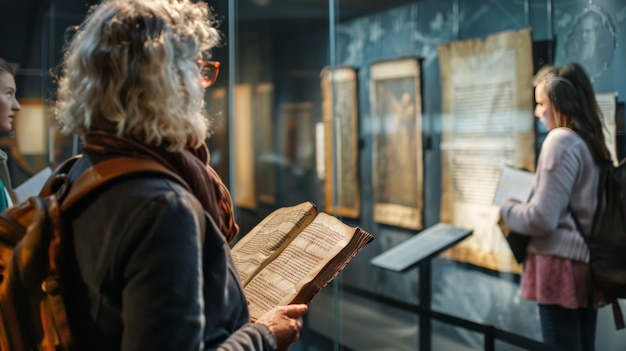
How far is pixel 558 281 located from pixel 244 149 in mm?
2250

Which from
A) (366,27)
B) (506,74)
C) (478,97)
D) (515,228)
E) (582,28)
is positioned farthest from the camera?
(366,27)

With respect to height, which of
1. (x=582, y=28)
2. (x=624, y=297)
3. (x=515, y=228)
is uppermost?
(x=582, y=28)

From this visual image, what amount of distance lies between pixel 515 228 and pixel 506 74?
31.0 inches

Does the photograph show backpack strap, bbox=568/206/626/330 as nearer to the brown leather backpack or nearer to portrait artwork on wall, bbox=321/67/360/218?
portrait artwork on wall, bbox=321/67/360/218

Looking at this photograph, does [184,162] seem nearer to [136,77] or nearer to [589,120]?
[136,77]

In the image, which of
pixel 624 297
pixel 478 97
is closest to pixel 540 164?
pixel 624 297

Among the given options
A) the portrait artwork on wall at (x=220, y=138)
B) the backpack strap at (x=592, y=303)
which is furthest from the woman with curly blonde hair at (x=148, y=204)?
the portrait artwork on wall at (x=220, y=138)

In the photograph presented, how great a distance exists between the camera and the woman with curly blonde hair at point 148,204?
129cm

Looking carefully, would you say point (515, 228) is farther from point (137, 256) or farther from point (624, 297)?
point (137, 256)

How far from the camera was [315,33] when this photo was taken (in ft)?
14.8

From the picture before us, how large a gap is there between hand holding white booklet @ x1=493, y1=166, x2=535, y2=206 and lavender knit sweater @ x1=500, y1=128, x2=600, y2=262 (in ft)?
0.28

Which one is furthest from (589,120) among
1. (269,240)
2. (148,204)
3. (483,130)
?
(148,204)

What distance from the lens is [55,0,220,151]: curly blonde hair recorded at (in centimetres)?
138

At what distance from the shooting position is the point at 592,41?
10.2 feet
